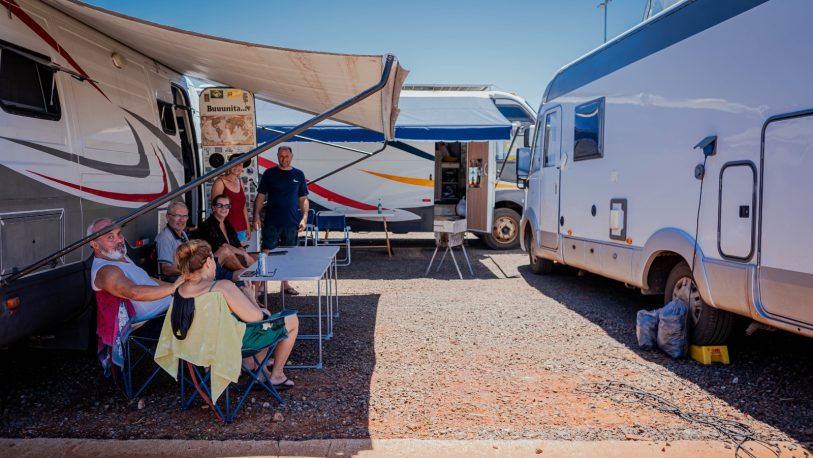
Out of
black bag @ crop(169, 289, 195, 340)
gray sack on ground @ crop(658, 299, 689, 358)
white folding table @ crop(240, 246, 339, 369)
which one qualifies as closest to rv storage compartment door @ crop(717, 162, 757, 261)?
gray sack on ground @ crop(658, 299, 689, 358)

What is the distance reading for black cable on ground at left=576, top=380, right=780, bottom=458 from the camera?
10.4 feet

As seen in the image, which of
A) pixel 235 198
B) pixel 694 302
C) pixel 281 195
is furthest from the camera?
pixel 281 195

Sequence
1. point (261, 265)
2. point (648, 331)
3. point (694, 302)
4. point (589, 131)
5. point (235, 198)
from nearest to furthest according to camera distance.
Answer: point (261, 265) → point (694, 302) → point (648, 331) → point (235, 198) → point (589, 131)

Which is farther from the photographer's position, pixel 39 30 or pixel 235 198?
pixel 235 198

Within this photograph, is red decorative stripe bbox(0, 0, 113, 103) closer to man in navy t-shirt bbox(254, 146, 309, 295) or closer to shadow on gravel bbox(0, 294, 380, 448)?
shadow on gravel bbox(0, 294, 380, 448)

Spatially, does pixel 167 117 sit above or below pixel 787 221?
above

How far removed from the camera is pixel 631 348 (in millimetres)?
4879

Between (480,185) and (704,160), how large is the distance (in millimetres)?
6167

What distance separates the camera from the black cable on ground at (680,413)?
10.4 feet

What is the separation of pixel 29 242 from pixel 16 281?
22 centimetres

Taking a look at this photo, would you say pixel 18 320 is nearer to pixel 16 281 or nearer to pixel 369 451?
pixel 16 281

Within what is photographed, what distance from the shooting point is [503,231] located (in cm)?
1098

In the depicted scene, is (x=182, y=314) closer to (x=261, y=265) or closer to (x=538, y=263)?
(x=261, y=265)

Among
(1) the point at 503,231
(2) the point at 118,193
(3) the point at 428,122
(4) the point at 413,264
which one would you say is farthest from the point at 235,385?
(1) the point at 503,231
